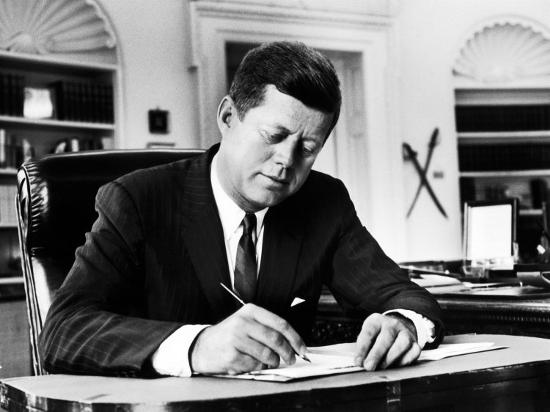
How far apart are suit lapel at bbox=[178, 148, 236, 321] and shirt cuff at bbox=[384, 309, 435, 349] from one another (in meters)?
0.32

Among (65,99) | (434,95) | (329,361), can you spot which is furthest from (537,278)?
(434,95)

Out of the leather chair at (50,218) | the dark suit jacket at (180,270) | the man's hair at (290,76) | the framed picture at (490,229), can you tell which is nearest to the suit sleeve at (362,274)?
the dark suit jacket at (180,270)

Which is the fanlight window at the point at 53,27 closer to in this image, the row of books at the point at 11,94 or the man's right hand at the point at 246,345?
the row of books at the point at 11,94

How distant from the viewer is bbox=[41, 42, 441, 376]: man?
1261 mm

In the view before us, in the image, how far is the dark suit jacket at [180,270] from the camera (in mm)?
1244

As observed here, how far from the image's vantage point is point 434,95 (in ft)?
22.5

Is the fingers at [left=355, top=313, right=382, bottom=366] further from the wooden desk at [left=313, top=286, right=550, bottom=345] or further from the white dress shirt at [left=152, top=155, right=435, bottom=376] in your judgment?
the wooden desk at [left=313, top=286, right=550, bottom=345]

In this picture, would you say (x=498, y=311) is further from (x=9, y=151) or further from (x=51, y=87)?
(x=51, y=87)

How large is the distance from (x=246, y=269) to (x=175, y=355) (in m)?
0.45

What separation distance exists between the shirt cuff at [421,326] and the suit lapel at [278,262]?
0.27 metres

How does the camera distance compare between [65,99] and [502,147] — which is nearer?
[65,99]

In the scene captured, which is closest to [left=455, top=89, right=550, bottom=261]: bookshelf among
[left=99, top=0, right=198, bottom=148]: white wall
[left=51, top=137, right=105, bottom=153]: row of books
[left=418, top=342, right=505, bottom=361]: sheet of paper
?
[left=99, top=0, right=198, bottom=148]: white wall

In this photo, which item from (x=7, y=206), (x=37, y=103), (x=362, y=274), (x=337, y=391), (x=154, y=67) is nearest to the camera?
(x=337, y=391)

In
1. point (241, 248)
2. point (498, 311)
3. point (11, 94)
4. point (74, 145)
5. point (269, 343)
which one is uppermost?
point (11, 94)
